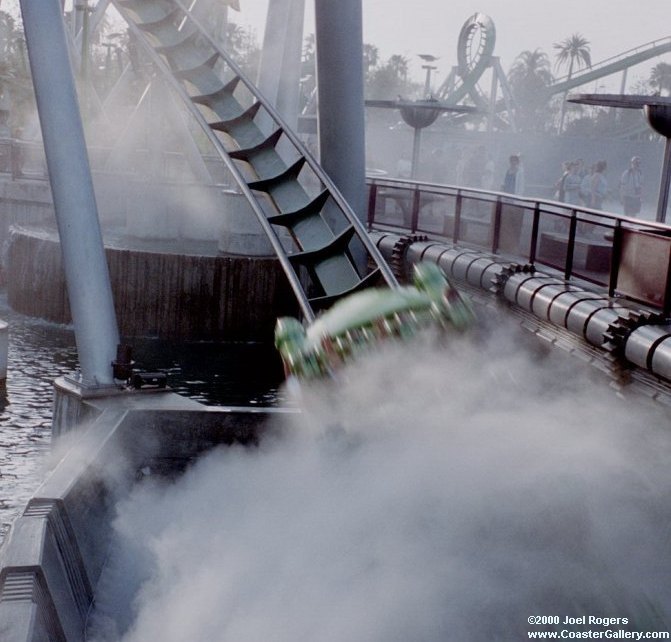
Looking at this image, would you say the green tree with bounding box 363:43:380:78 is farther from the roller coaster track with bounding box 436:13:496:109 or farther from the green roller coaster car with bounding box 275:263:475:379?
the green roller coaster car with bounding box 275:263:475:379

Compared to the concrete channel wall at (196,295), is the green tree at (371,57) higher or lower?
higher

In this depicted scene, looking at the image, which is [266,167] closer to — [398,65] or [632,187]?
[632,187]

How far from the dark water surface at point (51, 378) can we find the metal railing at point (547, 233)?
11.2 ft

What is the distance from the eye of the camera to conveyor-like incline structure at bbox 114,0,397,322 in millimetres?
9922

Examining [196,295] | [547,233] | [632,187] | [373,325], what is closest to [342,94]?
[547,233]

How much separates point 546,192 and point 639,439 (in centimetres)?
2551

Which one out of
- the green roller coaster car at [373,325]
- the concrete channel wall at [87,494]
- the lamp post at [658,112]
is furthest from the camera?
the lamp post at [658,112]

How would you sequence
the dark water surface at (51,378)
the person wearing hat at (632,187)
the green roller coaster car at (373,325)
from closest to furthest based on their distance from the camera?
the green roller coaster car at (373,325), the dark water surface at (51,378), the person wearing hat at (632,187)

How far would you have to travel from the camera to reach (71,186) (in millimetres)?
9969

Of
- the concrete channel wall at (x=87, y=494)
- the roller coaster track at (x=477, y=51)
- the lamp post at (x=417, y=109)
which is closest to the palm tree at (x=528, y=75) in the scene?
the roller coaster track at (x=477, y=51)

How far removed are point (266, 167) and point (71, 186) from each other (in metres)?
2.46

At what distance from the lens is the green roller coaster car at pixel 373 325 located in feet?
24.9

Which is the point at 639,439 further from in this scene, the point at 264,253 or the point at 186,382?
the point at 264,253

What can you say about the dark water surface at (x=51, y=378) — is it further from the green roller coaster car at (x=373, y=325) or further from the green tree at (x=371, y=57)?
the green tree at (x=371, y=57)
